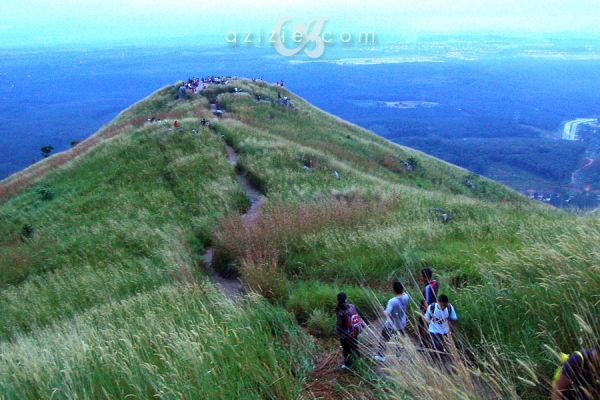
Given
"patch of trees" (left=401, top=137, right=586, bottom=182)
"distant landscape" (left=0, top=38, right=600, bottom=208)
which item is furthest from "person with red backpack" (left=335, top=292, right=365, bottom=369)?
"patch of trees" (left=401, top=137, right=586, bottom=182)

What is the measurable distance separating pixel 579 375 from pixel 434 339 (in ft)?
5.73

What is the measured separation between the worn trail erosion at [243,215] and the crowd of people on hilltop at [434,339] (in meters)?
1.82

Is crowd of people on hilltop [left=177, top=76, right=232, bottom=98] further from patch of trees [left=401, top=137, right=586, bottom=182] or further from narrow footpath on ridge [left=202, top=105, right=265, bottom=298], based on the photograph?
patch of trees [left=401, top=137, right=586, bottom=182]

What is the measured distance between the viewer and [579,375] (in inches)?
110

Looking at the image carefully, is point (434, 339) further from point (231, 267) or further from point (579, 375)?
point (231, 267)

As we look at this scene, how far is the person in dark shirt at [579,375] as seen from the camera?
8.72 ft

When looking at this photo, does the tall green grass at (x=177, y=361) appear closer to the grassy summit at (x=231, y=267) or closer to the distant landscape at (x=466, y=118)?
the grassy summit at (x=231, y=267)

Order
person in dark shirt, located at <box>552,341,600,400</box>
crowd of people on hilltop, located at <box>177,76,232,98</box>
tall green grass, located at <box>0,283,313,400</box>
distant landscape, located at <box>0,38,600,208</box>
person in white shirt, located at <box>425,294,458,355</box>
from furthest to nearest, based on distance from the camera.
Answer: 1. distant landscape, located at <box>0,38,600,208</box>
2. crowd of people on hilltop, located at <box>177,76,232,98</box>
3. person in white shirt, located at <box>425,294,458,355</box>
4. tall green grass, located at <box>0,283,313,400</box>
5. person in dark shirt, located at <box>552,341,600,400</box>

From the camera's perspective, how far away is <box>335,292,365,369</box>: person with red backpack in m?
4.58

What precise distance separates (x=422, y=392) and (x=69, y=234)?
42.3 ft

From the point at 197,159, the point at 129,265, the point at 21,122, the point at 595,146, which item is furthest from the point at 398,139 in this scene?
the point at 21,122

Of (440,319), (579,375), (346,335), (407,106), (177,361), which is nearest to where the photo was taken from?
(579,375)

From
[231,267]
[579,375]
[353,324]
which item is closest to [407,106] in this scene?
[231,267]

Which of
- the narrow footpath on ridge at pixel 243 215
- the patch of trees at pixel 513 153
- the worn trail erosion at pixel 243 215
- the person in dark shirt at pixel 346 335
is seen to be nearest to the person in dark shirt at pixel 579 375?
the person in dark shirt at pixel 346 335
